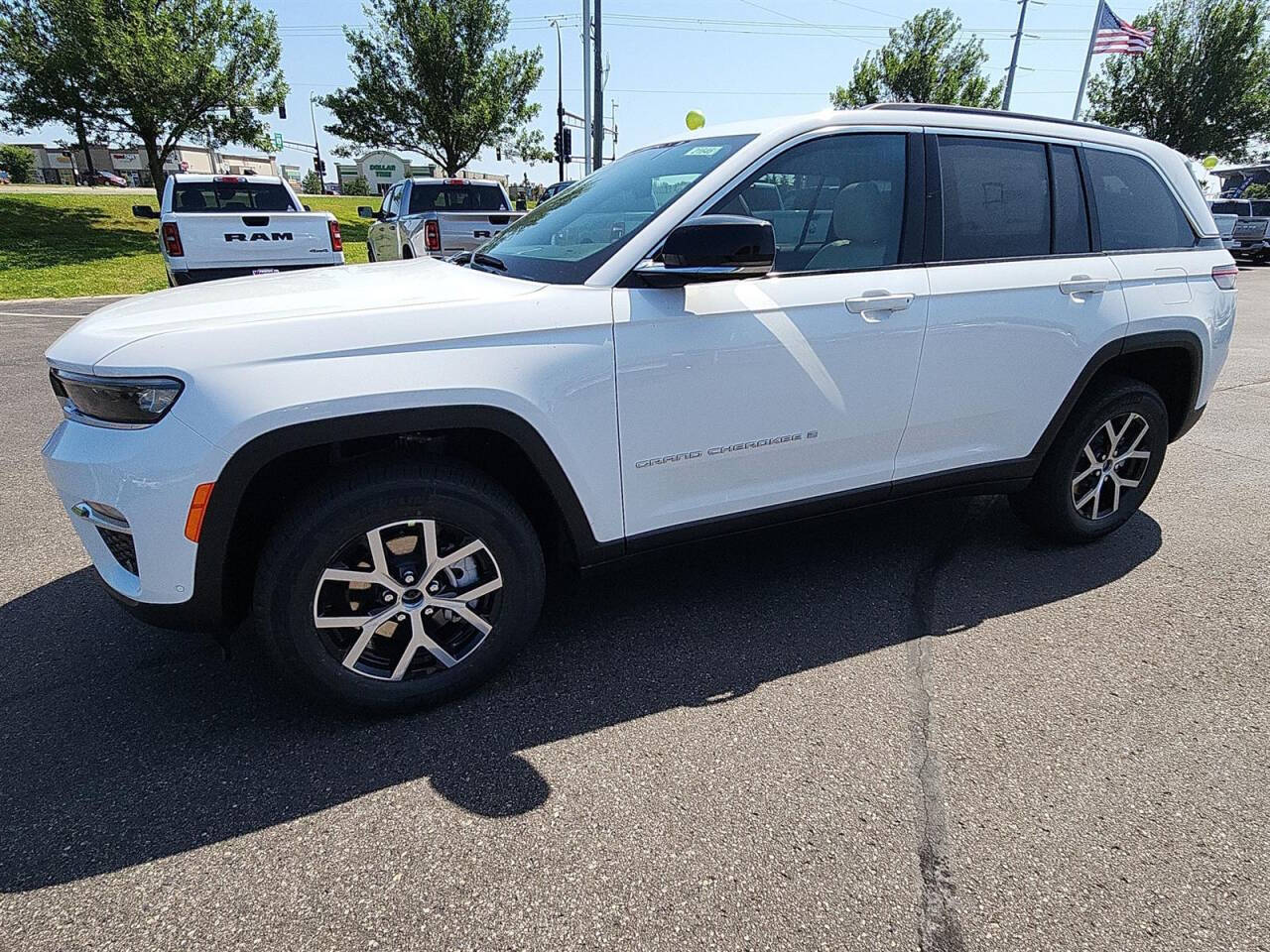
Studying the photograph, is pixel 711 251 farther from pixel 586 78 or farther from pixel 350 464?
pixel 586 78

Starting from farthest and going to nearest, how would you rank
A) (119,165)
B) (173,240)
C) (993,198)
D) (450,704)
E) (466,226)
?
(119,165), (466,226), (173,240), (993,198), (450,704)

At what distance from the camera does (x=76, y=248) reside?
1691cm

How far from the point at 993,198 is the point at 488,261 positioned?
81.8 inches

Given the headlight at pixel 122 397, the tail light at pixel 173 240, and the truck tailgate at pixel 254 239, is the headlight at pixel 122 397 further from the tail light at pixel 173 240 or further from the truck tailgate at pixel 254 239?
the tail light at pixel 173 240

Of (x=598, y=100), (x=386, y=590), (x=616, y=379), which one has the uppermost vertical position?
(x=598, y=100)

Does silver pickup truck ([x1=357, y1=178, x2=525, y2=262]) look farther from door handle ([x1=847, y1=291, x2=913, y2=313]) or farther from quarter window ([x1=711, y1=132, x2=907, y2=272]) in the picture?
door handle ([x1=847, y1=291, x2=913, y2=313])

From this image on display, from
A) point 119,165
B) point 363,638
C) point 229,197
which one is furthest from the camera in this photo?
point 119,165

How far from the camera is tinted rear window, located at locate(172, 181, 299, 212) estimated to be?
10.5 metres

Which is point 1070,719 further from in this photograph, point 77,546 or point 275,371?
point 77,546

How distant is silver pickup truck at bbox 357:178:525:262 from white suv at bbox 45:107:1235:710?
23.6 ft

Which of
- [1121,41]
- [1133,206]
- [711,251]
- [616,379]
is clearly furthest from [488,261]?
[1121,41]

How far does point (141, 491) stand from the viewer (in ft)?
6.62

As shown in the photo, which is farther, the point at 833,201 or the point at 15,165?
the point at 15,165

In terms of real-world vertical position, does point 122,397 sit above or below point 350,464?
above
